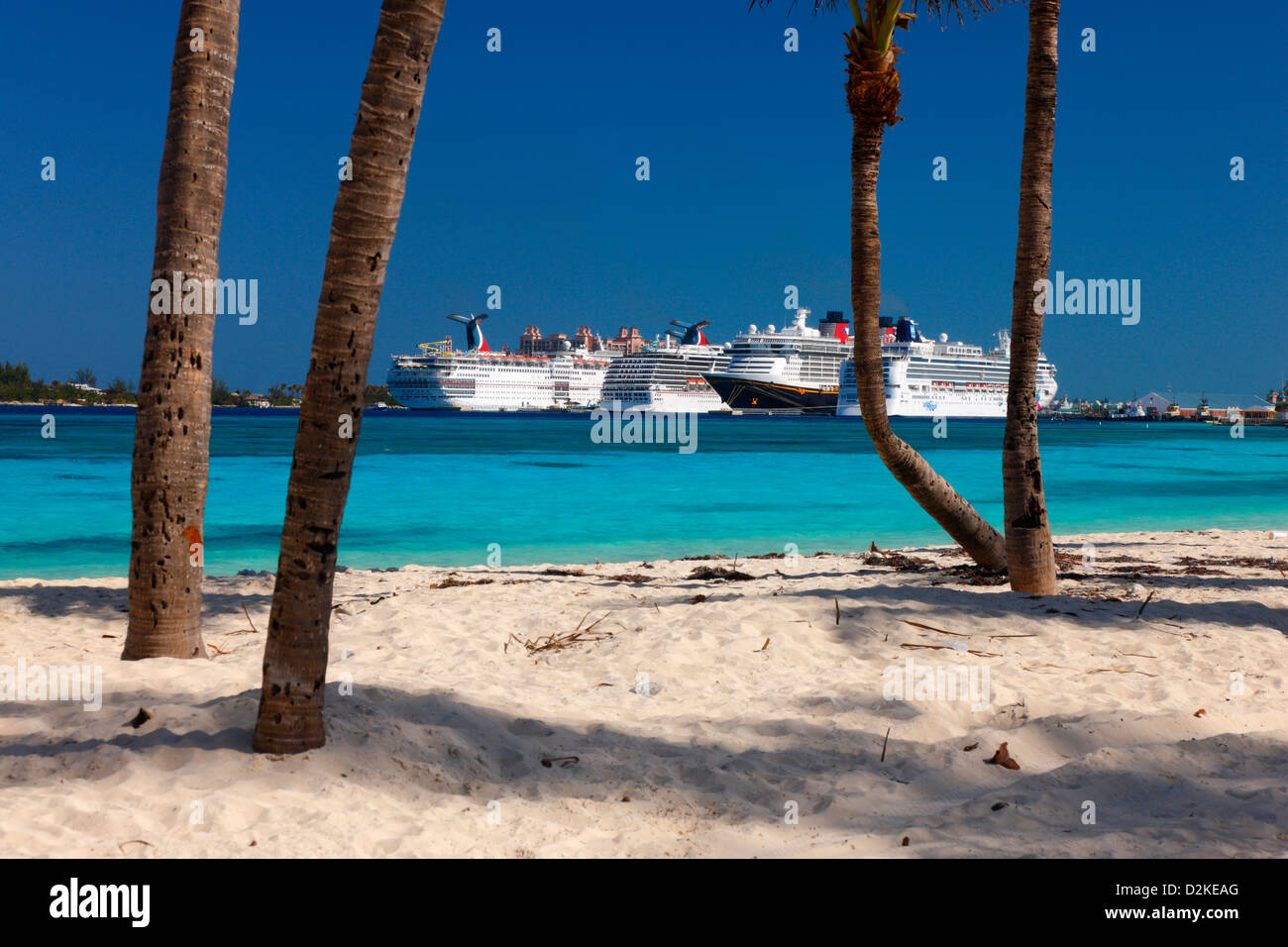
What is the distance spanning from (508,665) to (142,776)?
2.63 meters

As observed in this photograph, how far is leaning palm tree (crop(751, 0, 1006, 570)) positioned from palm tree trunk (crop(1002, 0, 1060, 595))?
0.84m

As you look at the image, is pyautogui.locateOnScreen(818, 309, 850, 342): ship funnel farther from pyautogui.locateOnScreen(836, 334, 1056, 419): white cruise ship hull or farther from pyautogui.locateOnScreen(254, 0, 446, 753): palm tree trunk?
pyautogui.locateOnScreen(254, 0, 446, 753): palm tree trunk

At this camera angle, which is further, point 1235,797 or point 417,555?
point 417,555

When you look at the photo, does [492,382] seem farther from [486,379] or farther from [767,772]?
[767,772]

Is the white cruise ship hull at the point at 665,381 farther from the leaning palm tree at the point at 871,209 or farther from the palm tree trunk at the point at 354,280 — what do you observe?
the palm tree trunk at the point at 354,280

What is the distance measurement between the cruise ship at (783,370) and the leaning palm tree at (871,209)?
9256 cm

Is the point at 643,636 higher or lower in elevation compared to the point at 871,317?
lower

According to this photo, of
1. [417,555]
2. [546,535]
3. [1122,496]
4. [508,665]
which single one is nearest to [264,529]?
[417,555]

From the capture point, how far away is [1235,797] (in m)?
3.30

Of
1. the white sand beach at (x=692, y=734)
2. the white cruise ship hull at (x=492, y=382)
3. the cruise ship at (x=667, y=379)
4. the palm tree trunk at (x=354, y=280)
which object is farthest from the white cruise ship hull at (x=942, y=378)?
the palm tree trunk at (x=354, y=280)

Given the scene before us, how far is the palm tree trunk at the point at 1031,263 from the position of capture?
6941 mm

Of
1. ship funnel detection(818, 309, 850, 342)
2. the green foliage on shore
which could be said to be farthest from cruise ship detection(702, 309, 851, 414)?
the green foliage on shore

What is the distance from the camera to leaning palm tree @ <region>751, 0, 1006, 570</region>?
7566mm
